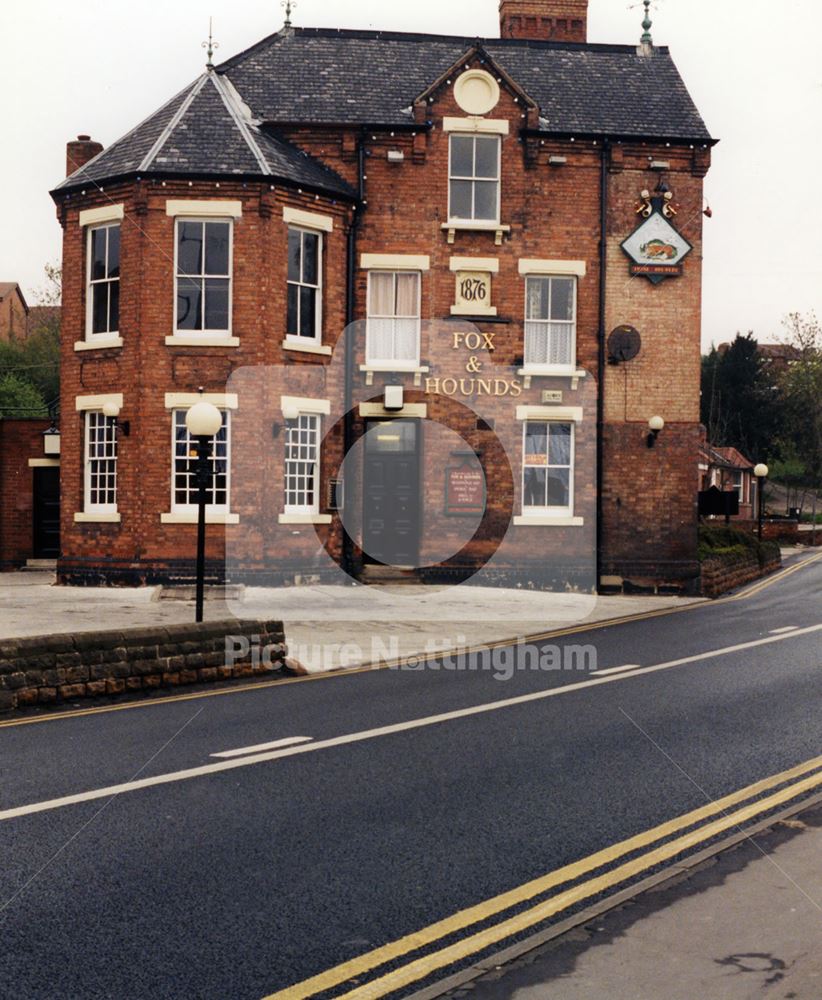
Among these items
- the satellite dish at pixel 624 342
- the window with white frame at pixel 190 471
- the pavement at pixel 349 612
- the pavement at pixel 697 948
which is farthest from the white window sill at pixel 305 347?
the pavement at pixel 697 948

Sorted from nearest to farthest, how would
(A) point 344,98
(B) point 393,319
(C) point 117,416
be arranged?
(C) point 117,416 → (B) point 393,319 → (A) point 344,98

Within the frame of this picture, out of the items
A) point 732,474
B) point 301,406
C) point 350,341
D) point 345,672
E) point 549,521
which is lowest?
point 345,672

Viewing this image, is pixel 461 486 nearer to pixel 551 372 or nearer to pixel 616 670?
pixel 551 372

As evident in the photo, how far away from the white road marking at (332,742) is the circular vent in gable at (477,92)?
1459cm

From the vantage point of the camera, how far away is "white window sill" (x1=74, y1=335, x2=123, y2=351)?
2388 centimetres

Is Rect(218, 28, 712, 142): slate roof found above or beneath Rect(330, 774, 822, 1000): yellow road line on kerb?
above

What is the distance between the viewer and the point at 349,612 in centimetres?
2016

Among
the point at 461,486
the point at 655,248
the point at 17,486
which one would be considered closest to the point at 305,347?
the point at 461,486

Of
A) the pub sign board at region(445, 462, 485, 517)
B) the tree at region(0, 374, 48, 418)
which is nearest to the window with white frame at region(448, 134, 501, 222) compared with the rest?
the pub sign board at region(445, 462, 485, 517)

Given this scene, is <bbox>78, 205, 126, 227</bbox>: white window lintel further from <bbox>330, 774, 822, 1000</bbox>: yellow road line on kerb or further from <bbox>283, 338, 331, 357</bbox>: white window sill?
<bbox>330, 774, 822, 1000</bbox>: yellow road line on kerb

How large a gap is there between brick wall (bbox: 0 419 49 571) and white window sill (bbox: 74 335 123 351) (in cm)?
438

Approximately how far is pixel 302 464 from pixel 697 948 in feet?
64.9

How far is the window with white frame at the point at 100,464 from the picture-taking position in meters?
24.1

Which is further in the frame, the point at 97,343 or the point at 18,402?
the point at 18,402
